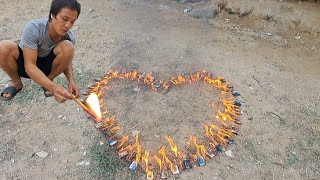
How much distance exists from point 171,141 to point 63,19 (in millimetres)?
1710

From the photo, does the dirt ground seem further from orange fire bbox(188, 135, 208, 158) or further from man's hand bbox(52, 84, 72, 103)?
man's hand bbox(52, 84, 72, 103)

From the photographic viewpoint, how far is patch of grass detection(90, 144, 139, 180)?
326 cm

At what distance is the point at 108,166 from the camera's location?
3.35 m

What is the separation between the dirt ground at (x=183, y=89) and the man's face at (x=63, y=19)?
47.0 inches

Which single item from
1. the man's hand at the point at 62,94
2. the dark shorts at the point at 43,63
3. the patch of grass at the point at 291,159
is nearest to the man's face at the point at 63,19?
the dark shorts at the point at 43,63

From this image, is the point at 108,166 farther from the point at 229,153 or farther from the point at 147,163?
the point at 229,153

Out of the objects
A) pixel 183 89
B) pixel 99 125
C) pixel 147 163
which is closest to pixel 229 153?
pixel 147 163

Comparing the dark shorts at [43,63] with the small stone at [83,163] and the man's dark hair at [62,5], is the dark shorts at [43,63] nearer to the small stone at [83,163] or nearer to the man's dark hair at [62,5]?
the man's dark hair at [62,5]

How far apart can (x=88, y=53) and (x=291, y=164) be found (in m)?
3.47

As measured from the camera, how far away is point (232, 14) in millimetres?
6621

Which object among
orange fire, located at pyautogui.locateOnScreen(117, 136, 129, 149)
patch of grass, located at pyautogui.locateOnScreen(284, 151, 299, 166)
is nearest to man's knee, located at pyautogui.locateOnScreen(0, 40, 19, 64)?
orange fire, located at pyautogui.locateOnScreen(117, 136, 129, 149)

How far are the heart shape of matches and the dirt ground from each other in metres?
0.09

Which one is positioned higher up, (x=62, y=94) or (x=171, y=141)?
(x=62, y=94)

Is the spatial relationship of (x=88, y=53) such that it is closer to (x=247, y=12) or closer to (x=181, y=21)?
(x=181, y=21)
